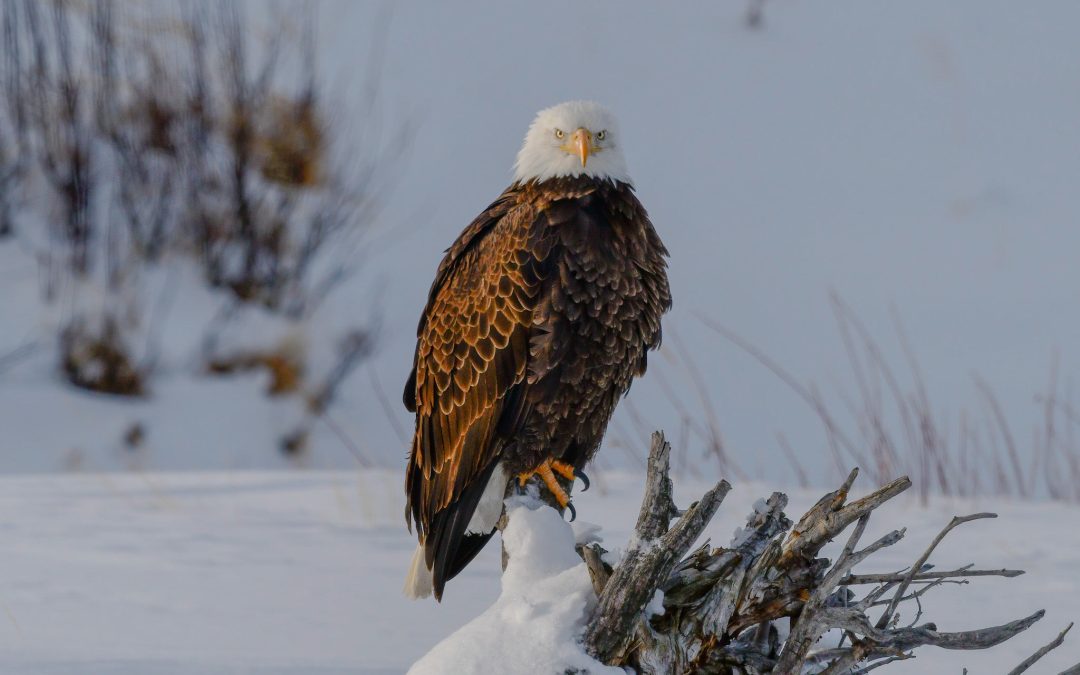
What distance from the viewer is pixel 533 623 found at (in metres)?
2.41

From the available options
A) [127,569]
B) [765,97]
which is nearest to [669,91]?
[765,97]

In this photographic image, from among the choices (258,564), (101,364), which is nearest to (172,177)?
(101,364)

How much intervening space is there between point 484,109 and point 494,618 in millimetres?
10139

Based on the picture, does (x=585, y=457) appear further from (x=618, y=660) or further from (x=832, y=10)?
(x=832, y=10)

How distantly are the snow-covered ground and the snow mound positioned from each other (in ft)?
2.96

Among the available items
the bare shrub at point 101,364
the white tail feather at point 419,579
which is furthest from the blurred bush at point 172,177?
the white tail feather at point 419,579

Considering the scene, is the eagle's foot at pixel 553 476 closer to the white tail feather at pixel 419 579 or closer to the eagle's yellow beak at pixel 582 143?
the white tail feather at pixel 419 579

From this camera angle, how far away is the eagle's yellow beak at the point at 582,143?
3.27 metres

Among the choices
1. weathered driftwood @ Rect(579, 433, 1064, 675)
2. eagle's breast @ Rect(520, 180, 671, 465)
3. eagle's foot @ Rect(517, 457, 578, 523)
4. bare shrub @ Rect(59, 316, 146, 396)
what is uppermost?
eagle's breast @ Rect(520, 180, 671, 465)

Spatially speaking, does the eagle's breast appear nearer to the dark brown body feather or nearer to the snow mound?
the dark brown body feather

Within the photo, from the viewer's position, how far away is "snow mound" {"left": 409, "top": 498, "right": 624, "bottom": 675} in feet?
7.72

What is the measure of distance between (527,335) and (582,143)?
0.51 meters

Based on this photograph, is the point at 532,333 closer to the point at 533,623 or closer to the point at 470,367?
the point at 470,367

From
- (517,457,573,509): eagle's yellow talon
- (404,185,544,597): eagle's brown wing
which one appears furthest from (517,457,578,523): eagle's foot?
(404,185,544,597): eagle's brown wing
